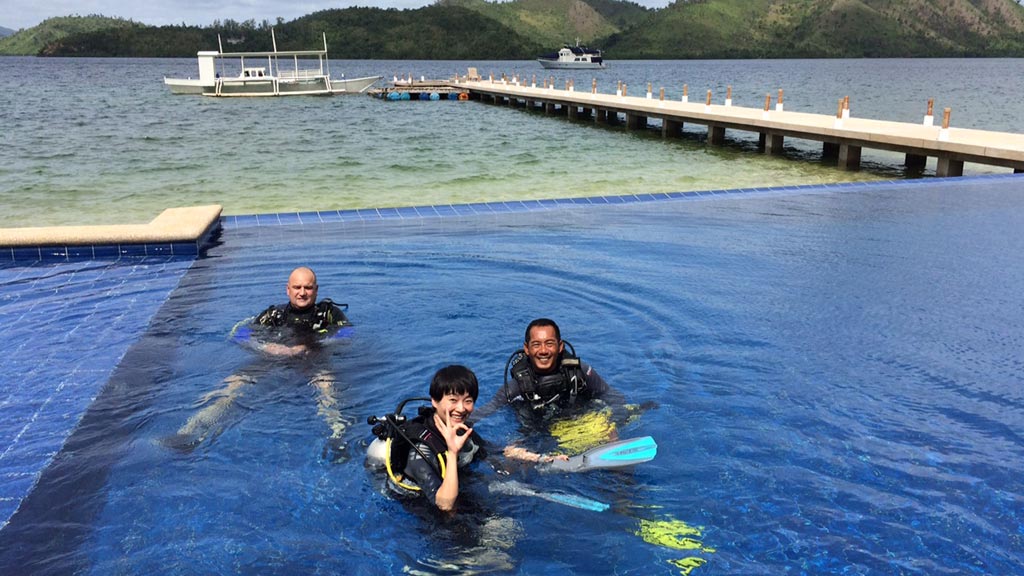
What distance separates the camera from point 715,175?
808 inches

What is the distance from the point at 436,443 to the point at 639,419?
174 cm

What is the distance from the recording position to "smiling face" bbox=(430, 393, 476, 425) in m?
3.79

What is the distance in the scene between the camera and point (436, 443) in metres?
3.90

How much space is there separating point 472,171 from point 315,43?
133 metres

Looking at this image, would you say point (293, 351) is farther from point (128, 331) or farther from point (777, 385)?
point (777, 385)

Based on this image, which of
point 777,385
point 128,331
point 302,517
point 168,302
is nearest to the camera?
point 302,517

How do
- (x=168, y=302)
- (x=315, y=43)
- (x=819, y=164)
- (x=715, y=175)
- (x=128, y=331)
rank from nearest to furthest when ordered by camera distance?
1. (x=128, y=331)
2. (x=168, y=302)
3. (x=715, y=175)
4. (x=819, y=164)
5. (x=315, y=43)

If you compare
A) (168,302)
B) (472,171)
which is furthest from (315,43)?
Answer: (168,302)

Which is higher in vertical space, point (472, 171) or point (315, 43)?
point (315, 43)

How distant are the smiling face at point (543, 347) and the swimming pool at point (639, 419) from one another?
52cm

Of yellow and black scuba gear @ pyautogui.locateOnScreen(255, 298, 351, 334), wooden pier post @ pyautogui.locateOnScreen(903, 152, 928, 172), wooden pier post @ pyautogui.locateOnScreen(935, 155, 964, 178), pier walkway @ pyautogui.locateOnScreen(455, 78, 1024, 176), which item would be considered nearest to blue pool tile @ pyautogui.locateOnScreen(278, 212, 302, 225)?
yellow and black scuba gear @ pyautogui.locateOnScreen(255, 298, 351, 334)

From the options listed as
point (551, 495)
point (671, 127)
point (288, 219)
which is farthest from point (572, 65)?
point (551, 495)

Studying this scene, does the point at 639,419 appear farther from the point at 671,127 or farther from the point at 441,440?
the point at 671,127

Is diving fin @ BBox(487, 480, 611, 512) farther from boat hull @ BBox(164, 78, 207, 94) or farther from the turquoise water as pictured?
boat hull @ BBox(164, 78, 207, 94)
